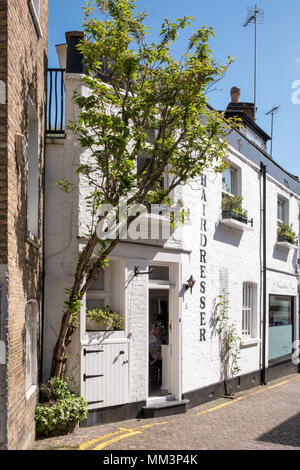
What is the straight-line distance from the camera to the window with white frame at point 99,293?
10.6 metres

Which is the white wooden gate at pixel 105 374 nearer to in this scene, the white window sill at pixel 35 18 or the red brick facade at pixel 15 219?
the red brick facade at pixel 15 219

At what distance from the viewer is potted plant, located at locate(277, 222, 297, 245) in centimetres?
1880

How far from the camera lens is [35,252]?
881cm

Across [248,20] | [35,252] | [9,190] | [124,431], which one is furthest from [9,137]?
[248,20]

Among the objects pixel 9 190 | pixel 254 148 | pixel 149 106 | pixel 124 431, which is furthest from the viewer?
pixel 254 148

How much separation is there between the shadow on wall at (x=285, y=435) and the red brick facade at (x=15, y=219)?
4.10 meters

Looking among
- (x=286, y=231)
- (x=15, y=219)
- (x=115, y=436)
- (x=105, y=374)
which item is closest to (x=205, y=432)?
(x=115, y=436)

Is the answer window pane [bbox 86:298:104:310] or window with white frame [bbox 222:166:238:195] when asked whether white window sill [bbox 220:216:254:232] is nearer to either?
window with white frame [bbox 222:166:238:195]

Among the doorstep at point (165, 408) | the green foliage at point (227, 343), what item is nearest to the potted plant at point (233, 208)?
the green foliage at point (227, 343)

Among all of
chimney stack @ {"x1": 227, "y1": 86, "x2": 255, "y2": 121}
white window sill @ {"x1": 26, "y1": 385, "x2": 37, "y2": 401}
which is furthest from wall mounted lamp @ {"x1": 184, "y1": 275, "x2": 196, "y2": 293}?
chimney stack @ {"x1": 227, "y1": 86, "x2": 255, "y2": 121}

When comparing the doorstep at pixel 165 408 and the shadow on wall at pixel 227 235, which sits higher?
the shadow on wall at pixel 227 235

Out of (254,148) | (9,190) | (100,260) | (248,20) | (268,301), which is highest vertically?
(248,20)
